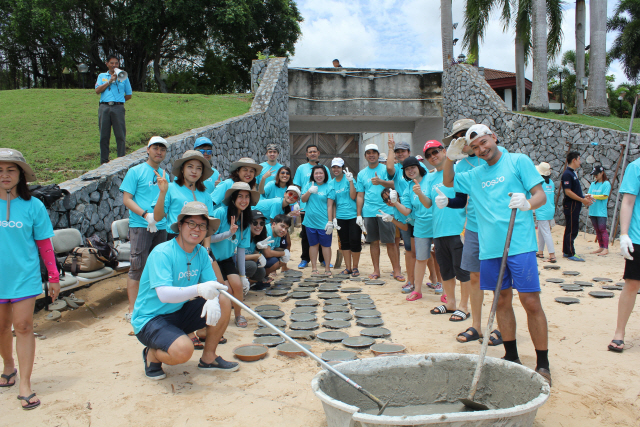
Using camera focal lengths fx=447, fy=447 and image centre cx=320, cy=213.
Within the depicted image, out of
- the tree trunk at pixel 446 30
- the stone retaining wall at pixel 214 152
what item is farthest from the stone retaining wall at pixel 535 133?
the stone retaining wall at pixel 214 152

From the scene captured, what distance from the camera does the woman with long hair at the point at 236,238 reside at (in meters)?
4.52

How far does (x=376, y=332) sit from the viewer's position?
419 cm

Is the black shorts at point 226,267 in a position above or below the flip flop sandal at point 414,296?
above

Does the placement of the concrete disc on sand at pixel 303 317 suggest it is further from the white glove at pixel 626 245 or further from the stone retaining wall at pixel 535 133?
the stone retaining wall at pixel 535 133

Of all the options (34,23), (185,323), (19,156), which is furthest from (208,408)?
(34,23)

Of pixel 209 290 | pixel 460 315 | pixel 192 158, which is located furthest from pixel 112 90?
pixel 460 315

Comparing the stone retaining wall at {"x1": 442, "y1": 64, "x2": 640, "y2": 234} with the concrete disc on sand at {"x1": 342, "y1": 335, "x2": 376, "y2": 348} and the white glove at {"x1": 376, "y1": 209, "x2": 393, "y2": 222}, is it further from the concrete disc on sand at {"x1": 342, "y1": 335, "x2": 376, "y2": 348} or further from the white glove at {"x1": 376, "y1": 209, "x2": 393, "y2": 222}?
the concrete disc on sand at {"x1": 342, "y1": 335, "x2": 376, "y2": 348}

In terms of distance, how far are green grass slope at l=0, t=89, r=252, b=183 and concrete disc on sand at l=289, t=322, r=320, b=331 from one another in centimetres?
460

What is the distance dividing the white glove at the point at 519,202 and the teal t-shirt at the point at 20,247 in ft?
10.6

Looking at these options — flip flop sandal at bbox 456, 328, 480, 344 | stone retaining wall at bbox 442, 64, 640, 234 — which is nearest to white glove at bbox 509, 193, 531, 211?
flip flop sandal at bbox 456, 328, 480, 344

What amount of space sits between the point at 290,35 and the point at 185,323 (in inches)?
900

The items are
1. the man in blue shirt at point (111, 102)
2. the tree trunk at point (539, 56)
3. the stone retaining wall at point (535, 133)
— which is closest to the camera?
the man in blue shirt at point (111, 102)

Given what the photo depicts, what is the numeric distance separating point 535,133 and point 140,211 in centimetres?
1120

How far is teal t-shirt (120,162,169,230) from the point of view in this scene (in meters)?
4.57
